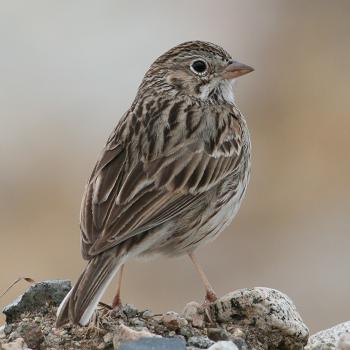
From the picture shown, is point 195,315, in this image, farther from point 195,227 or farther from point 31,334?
point 31,334

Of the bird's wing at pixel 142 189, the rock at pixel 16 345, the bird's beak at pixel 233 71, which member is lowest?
the rock at pixel 16 345

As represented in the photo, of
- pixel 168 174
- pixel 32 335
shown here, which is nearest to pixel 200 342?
pixel 32 335

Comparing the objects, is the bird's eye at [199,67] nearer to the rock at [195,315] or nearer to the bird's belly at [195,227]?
the bird's belly at [195,227]

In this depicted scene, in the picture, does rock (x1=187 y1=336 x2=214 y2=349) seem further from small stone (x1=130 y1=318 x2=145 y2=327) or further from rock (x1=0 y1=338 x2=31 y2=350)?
rock (x1=0 y1=338 x2=31 y2=350)

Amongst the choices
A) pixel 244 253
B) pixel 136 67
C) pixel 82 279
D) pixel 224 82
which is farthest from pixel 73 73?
pixel 82 279

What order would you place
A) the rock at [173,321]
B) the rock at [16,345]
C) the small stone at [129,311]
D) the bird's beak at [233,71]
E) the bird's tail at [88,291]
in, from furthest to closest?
the bird's beak at [233,71] → the small stone at [129,311] → the rock at [173,321] → the bird's tail at [88,291] → the rock at [16,345]

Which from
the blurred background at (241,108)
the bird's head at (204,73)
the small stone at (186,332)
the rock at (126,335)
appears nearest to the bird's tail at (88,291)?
the rock at (126,335)

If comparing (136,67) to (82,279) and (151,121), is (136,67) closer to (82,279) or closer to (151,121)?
(151,121)
